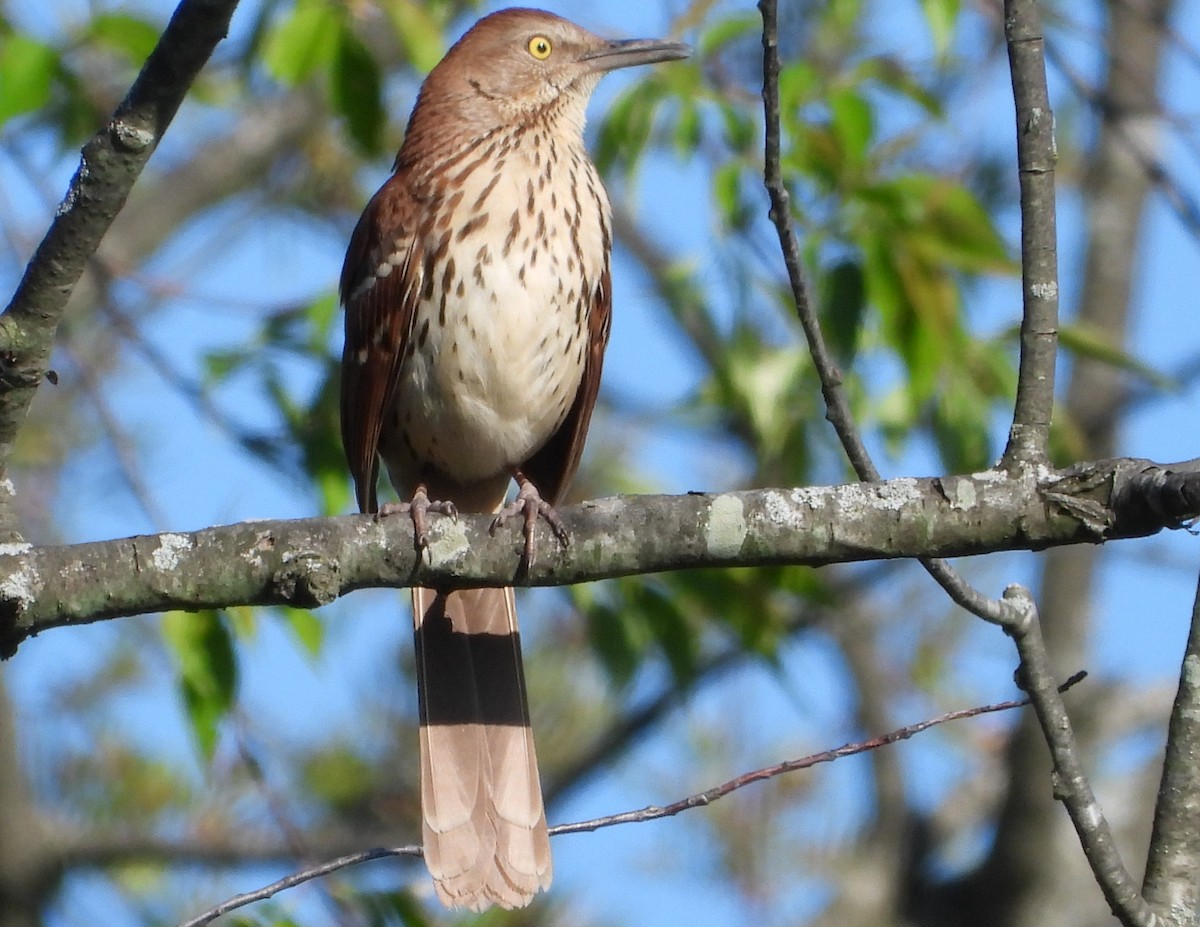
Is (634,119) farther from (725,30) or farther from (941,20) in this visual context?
(941,20)

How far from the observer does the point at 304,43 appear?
396 cm

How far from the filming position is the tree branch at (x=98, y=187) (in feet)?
7.50

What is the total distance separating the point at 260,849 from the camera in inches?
235

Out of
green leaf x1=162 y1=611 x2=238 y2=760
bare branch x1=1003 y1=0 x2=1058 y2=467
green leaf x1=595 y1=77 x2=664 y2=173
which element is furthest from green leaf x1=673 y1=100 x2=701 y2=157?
green leaf x1=162 y1=611 x2=238 y2=760

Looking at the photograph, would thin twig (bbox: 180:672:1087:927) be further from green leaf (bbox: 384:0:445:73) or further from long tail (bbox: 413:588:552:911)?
green leaf (bbox: 384:0:445:73)

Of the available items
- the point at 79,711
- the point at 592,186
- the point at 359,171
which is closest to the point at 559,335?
the point at 592,186

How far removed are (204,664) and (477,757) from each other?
679mm

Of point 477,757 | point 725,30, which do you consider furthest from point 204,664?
point 725,30

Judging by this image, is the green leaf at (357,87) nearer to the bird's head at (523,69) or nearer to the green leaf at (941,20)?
the bird's head at (523,69)

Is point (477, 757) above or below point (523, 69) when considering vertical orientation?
below

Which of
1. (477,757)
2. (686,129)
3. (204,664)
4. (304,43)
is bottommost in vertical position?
(477,757)

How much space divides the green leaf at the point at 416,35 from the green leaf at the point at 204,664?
5.46 ft

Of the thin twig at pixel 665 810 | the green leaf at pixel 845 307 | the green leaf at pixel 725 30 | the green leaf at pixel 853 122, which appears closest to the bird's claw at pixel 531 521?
the thin twig at pixel 665 810

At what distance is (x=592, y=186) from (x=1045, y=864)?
4604mm
